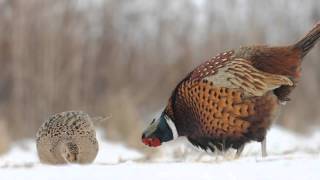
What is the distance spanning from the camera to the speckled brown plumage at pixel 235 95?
16.6ft

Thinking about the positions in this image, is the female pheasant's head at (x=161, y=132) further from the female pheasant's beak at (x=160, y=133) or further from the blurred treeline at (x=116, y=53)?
the blurred treeline at (x=116, y=53)

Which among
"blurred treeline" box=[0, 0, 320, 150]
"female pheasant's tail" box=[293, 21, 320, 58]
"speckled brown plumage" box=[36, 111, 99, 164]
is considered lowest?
"blurred treeline" box=[0, 0, 320, 150]

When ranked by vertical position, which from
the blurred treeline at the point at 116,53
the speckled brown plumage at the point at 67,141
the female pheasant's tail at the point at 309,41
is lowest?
the blurred treeline at the point at 116,53

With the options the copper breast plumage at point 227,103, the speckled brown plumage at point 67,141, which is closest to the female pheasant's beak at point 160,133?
the copper breast plumage at point 227,103

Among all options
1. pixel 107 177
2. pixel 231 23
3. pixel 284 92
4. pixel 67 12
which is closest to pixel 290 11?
pixel 231 23

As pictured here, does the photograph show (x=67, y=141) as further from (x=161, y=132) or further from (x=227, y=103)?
(x=227, y=103)

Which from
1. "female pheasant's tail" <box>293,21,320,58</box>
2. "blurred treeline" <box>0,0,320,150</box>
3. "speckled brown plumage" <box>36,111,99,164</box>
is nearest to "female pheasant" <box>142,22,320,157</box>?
"female pheasant's tail" <box>293,21,320,58</box>

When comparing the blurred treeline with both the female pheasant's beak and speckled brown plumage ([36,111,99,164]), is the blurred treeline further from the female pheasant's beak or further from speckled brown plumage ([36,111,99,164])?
the female pheasant's beak

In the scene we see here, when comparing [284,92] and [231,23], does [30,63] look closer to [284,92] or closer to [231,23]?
[231,23]

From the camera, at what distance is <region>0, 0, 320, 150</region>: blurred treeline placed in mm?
12641

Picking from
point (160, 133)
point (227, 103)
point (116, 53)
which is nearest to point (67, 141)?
point (160, 133)

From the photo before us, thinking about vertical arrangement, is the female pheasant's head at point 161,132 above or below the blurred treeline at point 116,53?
above

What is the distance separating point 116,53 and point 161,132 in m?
8.27

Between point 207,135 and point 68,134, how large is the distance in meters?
0.99
